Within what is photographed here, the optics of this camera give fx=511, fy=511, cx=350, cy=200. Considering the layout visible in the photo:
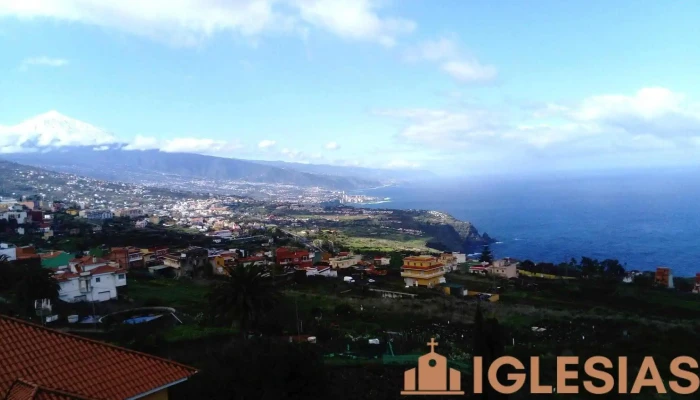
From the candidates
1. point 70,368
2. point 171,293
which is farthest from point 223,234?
point 70,368

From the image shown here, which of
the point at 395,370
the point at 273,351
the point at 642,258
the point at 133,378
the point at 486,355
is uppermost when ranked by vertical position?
the point at 133,378

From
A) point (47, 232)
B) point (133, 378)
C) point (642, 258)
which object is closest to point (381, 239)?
point (642, 258)

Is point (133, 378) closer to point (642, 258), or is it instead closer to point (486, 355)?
point (486, 355)

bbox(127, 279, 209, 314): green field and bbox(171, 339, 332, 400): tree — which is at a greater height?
bbox(171, 339, 332, 400): tree

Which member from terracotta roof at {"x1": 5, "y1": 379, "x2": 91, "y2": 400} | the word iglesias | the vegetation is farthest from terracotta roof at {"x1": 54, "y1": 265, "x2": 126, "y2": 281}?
terracotta roof at {"x1": 5, "y1": 379, "x2": 91, "y2": 400}

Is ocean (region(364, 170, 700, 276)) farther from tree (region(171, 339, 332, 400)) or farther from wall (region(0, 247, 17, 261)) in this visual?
tree (region(171, 339, 332, 400))

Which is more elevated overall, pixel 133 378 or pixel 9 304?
pixel 133 378

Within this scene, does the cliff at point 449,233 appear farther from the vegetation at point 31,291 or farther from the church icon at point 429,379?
the church icon at point 429,379
